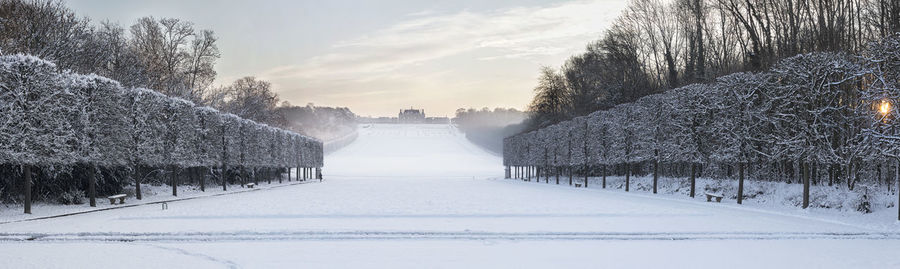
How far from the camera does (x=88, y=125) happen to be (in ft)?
80.5

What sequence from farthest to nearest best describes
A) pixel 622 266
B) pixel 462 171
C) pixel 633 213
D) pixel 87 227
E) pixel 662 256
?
pixel 462 171
pixel 633 213
pixel 87 227
pixel 662 256
pixel 622 266

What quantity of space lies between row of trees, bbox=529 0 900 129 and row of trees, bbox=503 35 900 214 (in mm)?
5827

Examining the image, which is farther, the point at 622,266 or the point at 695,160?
the point at 695,160

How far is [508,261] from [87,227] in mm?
11952

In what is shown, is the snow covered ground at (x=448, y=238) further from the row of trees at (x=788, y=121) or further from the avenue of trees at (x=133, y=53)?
the avenue of trees at (x=133, y=53)

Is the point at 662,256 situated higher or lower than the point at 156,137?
lower

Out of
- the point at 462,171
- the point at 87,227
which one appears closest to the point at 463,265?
the point at 87,227

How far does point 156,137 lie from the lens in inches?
1187

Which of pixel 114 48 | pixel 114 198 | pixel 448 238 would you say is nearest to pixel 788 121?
pixel 448 238

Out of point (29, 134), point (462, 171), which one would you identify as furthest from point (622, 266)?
point (462, 171)

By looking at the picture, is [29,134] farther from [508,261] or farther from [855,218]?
[855,218]

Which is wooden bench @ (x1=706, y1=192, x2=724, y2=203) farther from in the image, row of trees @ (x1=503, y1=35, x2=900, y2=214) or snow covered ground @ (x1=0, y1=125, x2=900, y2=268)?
snow covered ground @ (x1=0, y1=125, x2=900, y2=268)

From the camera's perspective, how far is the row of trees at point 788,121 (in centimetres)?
1959

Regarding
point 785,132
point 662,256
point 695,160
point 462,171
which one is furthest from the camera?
point 462,171
